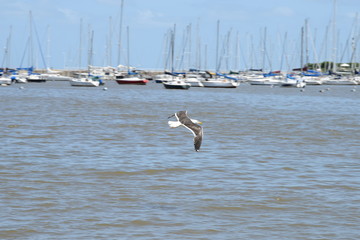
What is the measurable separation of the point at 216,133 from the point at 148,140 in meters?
4.73

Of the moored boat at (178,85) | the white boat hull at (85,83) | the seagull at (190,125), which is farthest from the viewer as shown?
the white boat hull at (85,83)

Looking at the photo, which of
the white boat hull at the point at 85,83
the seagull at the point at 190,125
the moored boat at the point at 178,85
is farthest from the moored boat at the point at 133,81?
the seagull at the point at 190,125

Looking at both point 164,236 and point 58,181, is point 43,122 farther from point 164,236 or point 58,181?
point 164,236

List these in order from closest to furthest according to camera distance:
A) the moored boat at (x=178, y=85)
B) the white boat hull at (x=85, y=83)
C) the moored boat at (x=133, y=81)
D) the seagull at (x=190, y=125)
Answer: the seagull at (x=190, y=125)
the moored boat at (x=178, y=85)
the white boat hull at (x=85, y=83)
the moored boat at (x=133, y=81)

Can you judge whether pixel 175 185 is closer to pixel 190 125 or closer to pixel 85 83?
pixel 190 125

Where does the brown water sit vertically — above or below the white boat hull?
above

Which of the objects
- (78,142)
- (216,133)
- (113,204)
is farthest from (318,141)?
(113,204)

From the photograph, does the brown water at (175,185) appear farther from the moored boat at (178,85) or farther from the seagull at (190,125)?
the moored boat at (178,85)

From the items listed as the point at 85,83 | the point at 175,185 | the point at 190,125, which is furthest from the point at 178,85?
the point at 190,125

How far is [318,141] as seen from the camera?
27.0m

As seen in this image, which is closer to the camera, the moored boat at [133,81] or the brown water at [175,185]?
the brown water at [175,185]

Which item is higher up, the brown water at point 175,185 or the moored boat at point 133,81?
the brown water at point 175,185

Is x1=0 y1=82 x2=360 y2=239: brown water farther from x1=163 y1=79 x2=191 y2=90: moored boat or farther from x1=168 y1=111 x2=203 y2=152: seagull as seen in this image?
x1=163 y1=79 x2=191 y2=90: moored boat

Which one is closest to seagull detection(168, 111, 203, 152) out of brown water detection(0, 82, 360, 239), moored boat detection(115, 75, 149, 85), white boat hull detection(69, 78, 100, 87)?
brown water detection(0, 82, 360, 239)
